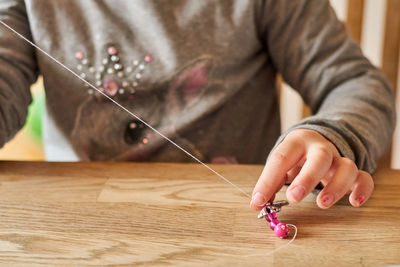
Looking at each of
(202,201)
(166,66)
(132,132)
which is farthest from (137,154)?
(202,201)

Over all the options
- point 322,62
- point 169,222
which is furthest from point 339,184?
point 322,62

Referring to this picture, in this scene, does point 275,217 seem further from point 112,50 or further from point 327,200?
point 112,50

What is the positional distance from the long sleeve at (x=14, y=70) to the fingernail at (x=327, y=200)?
19.3 inches

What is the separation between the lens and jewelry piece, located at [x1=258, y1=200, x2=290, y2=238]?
41cm

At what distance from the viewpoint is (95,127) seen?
2.56 ft

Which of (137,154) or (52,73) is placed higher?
(52,73)

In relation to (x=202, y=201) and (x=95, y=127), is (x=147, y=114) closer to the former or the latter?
(x=95, y=127)

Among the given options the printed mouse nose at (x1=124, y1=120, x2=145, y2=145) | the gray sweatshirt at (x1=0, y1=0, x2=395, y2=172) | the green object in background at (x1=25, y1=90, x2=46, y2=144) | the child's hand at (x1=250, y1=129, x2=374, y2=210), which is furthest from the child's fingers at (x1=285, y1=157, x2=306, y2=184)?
the green object in background at (x1=25, y1=90, x2=46, y2=144)

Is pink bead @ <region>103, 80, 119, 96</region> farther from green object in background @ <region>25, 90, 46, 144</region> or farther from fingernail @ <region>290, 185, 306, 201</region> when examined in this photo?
green object in background @ <region>25, 90, 46, 144</region>

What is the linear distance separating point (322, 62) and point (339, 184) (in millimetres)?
346

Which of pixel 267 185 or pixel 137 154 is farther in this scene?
pixel 137 154

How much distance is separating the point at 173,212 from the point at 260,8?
1.46 ft

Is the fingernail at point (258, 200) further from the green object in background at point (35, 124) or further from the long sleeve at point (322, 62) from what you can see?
the green object in background at point (35, 124)

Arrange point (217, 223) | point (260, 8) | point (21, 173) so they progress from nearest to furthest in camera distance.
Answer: point (217, 223)
point (21, 173)
point (260, 8)
